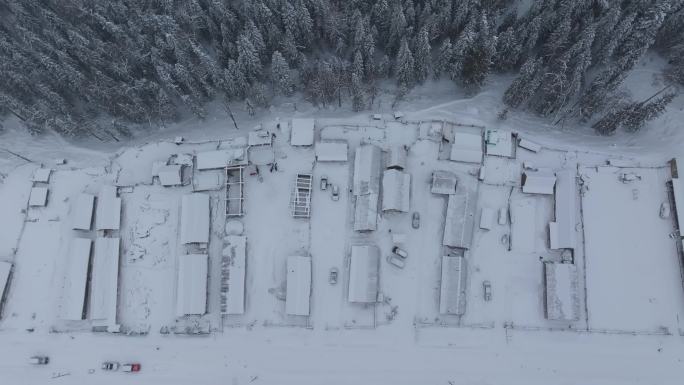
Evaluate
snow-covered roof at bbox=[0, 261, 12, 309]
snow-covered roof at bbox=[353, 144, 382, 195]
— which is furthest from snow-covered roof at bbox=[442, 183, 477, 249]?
snow-covered roof at bbox=[0, 261, 12, 309]

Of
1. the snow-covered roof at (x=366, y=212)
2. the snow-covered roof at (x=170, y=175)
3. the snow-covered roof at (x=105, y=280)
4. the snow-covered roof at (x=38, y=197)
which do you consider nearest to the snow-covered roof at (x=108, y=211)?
the snow-covered roof at (x=105, y=280)

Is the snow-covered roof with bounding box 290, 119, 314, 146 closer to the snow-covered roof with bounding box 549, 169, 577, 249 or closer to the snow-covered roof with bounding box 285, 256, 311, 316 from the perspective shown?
the snow-covered roof with bounding box 285, 256, 311, 316

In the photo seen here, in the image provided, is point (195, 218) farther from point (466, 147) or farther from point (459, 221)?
point (466, 147)

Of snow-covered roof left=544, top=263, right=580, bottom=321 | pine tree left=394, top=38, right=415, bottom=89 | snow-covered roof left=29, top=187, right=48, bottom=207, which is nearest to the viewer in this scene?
snow-covered roof left=544, top=263, right=580, bottom=321

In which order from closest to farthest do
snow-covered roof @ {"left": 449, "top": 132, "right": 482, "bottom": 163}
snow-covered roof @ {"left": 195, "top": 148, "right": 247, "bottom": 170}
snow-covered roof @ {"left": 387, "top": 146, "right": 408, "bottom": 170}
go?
snow-covered roof @ {"left": 387, "top": 146, "right": 408, "bottom": 170}
snow-covered roof @ {"left": 449, "top": 132, "right": 482, "bottom": 163}
snow-covered roof @ {"left": 195, "top": 148, "right": 247, "bottom": 170}

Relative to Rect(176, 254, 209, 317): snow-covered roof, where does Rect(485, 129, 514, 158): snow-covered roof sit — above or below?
above

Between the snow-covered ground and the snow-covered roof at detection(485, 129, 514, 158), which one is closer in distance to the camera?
the snow-covered ground
